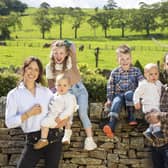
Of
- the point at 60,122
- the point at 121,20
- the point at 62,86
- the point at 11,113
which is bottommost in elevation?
the point at 60,122

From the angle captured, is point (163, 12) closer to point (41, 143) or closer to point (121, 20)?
point (121, 20)

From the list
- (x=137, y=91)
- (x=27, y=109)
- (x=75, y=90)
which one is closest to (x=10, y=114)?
(x=27, y=109)

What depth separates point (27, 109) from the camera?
5.35 meters

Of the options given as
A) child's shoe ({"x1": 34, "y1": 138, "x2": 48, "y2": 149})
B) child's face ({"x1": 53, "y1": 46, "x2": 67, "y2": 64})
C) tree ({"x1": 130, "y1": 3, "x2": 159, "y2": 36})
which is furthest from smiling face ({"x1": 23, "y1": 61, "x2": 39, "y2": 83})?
tree ({"x1": 130, "y1": 3, "x2": 159, "y2": 36})

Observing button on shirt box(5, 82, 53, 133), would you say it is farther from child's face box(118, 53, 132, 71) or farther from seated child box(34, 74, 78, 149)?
child's face box(118, 53, 132, 71)

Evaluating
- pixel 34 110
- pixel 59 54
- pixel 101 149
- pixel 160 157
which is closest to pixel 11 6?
pixel 101 149

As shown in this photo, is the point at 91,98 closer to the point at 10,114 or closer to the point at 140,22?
the point at 10,114

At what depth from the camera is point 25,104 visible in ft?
17.6

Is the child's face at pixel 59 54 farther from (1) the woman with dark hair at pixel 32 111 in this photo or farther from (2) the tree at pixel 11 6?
(2) the tree at pixel 11 6

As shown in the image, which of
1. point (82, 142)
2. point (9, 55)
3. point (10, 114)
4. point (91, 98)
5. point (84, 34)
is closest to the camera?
point (10, 114)

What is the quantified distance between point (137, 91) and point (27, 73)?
1558mm

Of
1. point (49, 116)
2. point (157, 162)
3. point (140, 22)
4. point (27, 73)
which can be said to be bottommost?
point (157, 162)

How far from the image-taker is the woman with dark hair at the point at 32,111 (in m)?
5.30

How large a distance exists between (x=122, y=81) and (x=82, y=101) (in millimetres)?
616
